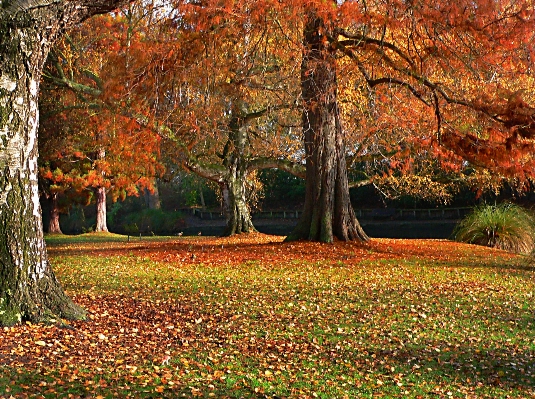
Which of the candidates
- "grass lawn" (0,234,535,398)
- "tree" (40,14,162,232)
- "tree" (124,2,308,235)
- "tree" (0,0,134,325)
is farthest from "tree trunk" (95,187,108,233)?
"tree" (0,0,134,325)

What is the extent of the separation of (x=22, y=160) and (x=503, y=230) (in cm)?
1352

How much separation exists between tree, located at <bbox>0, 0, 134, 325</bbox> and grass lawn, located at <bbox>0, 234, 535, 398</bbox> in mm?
338

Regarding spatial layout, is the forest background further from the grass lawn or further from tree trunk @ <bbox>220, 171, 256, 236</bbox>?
the grass lawn

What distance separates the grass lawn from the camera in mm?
5488

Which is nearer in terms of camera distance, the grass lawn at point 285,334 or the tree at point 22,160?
the grass lawn at point 285,334

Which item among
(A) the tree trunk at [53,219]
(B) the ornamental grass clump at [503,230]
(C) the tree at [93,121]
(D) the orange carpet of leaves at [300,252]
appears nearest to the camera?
(D) the orange carpet of leaves at [300,252]

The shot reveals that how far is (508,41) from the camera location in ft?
36.7

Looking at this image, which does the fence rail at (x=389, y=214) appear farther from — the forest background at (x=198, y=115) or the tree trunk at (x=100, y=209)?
the forest background at (x=198, y=115)

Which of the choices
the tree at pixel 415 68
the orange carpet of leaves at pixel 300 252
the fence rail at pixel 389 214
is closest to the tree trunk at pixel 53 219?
the fence rail at pixel 389 214

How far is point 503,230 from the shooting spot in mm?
17125

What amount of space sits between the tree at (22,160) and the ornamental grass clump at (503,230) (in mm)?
12935

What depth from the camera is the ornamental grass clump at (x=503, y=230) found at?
55.6ft

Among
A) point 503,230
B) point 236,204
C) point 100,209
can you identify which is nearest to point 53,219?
point 100,209

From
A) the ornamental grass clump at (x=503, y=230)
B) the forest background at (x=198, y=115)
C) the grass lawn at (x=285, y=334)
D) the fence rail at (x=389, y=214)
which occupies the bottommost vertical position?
the grass lawn at (x=285, y=334)
